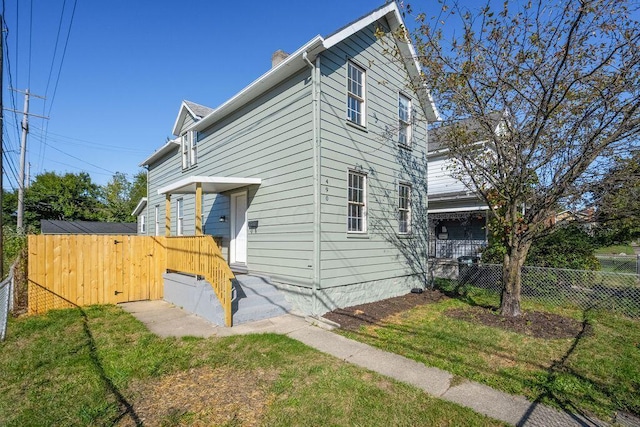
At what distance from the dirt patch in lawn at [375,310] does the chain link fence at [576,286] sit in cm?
159

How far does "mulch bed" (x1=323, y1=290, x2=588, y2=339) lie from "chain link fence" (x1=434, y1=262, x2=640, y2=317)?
1458 mm

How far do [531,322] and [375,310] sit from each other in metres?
3.16

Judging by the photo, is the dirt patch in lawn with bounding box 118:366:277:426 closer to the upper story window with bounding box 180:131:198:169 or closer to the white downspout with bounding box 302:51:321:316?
the white downspout with bounding box 302:51:321:316

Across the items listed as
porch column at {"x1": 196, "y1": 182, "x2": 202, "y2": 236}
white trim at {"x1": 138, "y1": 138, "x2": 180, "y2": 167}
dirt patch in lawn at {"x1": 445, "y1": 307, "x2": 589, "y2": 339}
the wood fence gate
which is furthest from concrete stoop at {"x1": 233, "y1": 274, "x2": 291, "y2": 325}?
white trim at {"x1": 138, "y1": 138, "x2": 180, "y2": 167}

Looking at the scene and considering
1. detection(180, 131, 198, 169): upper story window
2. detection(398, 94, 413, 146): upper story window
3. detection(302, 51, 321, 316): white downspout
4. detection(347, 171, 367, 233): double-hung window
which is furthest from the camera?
detection(180, 131, 198, 169): upper story window

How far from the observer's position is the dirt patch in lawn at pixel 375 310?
676 cm

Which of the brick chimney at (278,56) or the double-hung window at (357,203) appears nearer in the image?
the double-hung window at (357,203)

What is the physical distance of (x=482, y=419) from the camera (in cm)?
324

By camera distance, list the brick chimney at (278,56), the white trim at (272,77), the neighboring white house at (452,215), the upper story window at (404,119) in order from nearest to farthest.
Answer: the white trim at (272,77) → the brick chimney at (278,56) → the upper story window at (404,119) → the neighboring white house at (452,215)

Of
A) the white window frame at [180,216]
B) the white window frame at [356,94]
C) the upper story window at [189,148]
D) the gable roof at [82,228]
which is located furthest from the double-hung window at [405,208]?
the gable roof at [82,228]

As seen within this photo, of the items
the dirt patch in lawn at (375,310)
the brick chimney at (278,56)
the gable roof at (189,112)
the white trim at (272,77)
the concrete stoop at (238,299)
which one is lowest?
the dirt patch in lawn at (375,310)

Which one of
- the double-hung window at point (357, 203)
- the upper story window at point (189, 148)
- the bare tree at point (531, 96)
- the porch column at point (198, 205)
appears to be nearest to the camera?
the bare tree at point (531, 96)

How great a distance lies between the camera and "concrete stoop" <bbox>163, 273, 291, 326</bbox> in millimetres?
6565

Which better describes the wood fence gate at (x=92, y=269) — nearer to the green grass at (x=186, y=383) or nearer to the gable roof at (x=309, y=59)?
the green grass at (x=186, y=383)
